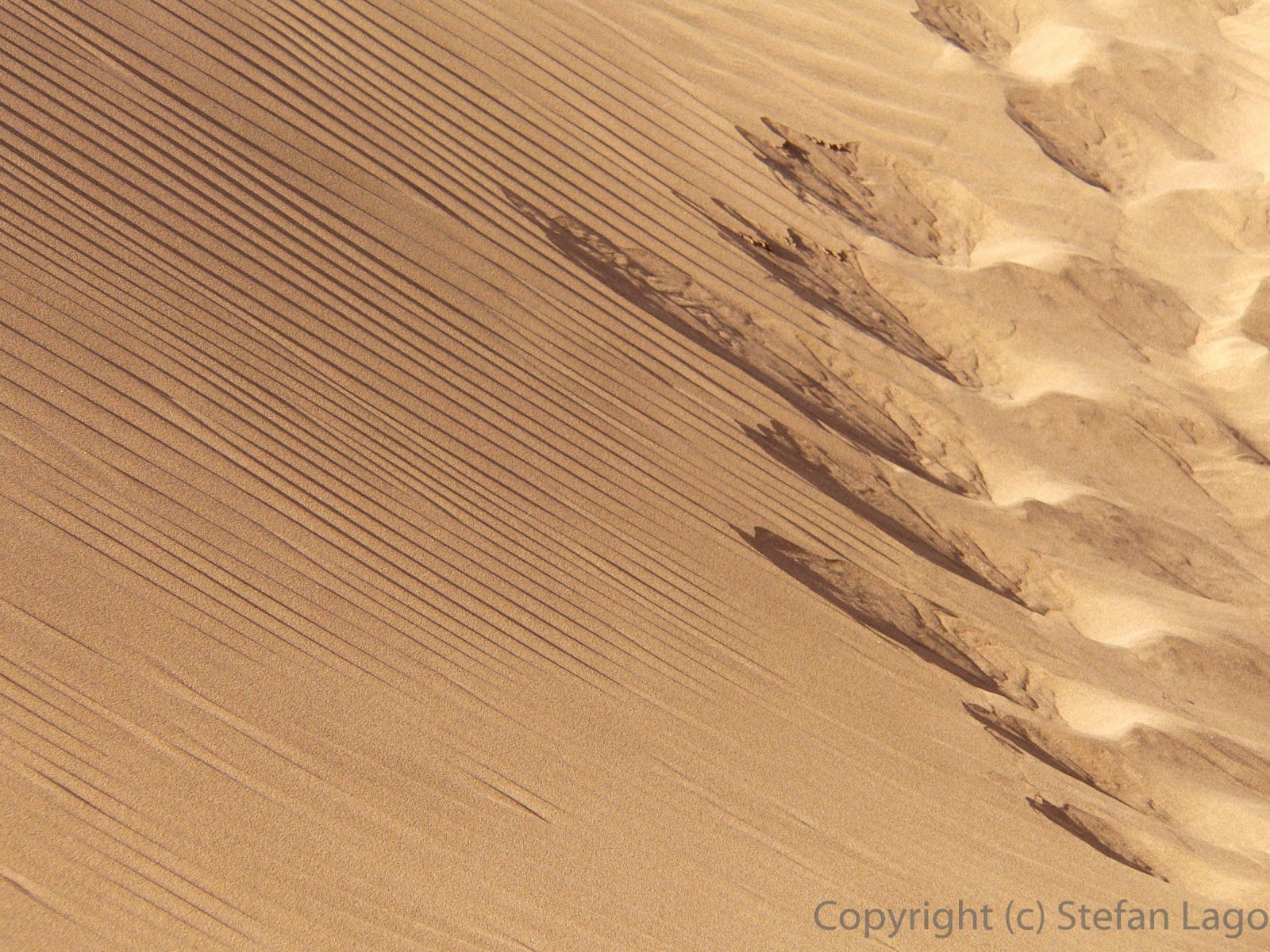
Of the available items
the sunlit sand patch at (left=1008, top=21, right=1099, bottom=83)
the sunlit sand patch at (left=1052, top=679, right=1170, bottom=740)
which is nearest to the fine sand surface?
the sunlit sand patch at (left=1052, top=679, right=1170, bottom=740)

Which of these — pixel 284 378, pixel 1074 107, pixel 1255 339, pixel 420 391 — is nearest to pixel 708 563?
pixel 420 391

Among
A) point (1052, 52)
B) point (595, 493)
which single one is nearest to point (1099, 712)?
point (595, 493)

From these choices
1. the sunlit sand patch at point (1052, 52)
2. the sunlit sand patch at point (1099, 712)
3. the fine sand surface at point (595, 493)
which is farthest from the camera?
the sunlit sand patch at point (1052, 52)

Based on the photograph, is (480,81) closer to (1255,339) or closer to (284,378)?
(284,378)

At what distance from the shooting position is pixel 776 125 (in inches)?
223

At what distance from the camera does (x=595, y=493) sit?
397 cm

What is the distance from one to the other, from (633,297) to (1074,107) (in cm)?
311

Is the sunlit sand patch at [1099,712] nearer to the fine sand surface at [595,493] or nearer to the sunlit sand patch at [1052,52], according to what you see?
the fine sand surface at [595,493]

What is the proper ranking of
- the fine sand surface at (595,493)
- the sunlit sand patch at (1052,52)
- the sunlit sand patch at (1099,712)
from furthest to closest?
the sunlit sand patch at (1052,52)
the sunlit sand patch at (1099,712)
the fine sand surface at (595,493)

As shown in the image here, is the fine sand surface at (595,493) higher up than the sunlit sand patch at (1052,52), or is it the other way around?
the sunlit sand patch at (1052,52)

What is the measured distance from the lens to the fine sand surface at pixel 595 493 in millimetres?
2977

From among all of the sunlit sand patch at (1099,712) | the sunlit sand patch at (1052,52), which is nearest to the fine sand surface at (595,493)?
the sunlit sand patch at (1099,712)

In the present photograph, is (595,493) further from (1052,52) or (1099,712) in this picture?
(1052,52)

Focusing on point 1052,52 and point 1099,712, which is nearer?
point 1099,712
